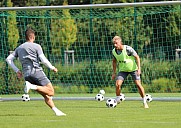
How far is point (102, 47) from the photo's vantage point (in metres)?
26.9

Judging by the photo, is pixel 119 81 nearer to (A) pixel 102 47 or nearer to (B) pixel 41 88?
(B) pixel 41 88

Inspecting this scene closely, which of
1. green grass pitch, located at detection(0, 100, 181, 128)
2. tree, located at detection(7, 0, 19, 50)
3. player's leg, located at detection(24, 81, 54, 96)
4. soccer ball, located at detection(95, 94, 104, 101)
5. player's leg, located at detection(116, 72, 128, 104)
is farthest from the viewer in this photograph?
tree, located at detection(7, 0, 19, 50)

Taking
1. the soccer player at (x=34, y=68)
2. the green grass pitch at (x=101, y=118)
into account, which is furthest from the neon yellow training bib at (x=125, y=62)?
the soccer player at (x=34, y=68)

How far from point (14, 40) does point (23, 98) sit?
6.00 m

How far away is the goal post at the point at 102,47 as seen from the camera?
2533cm

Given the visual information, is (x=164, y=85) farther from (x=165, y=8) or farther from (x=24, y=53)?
(x=24, y=53)

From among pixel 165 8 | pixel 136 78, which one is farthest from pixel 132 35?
pixel 136 78

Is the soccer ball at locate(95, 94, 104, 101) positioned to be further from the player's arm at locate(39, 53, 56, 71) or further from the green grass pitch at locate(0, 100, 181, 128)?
the player's arm at locate(39, 53, 56, 71)

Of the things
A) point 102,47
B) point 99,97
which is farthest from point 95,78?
point 99,97

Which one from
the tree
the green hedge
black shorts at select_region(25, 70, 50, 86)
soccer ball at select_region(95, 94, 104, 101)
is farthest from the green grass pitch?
the tree

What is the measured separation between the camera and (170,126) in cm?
1156

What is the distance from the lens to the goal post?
25328mm

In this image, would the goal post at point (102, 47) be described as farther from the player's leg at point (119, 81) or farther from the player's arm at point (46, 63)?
the player's arm at point (46, 63)

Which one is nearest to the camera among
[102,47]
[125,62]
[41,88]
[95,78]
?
[41,88]
